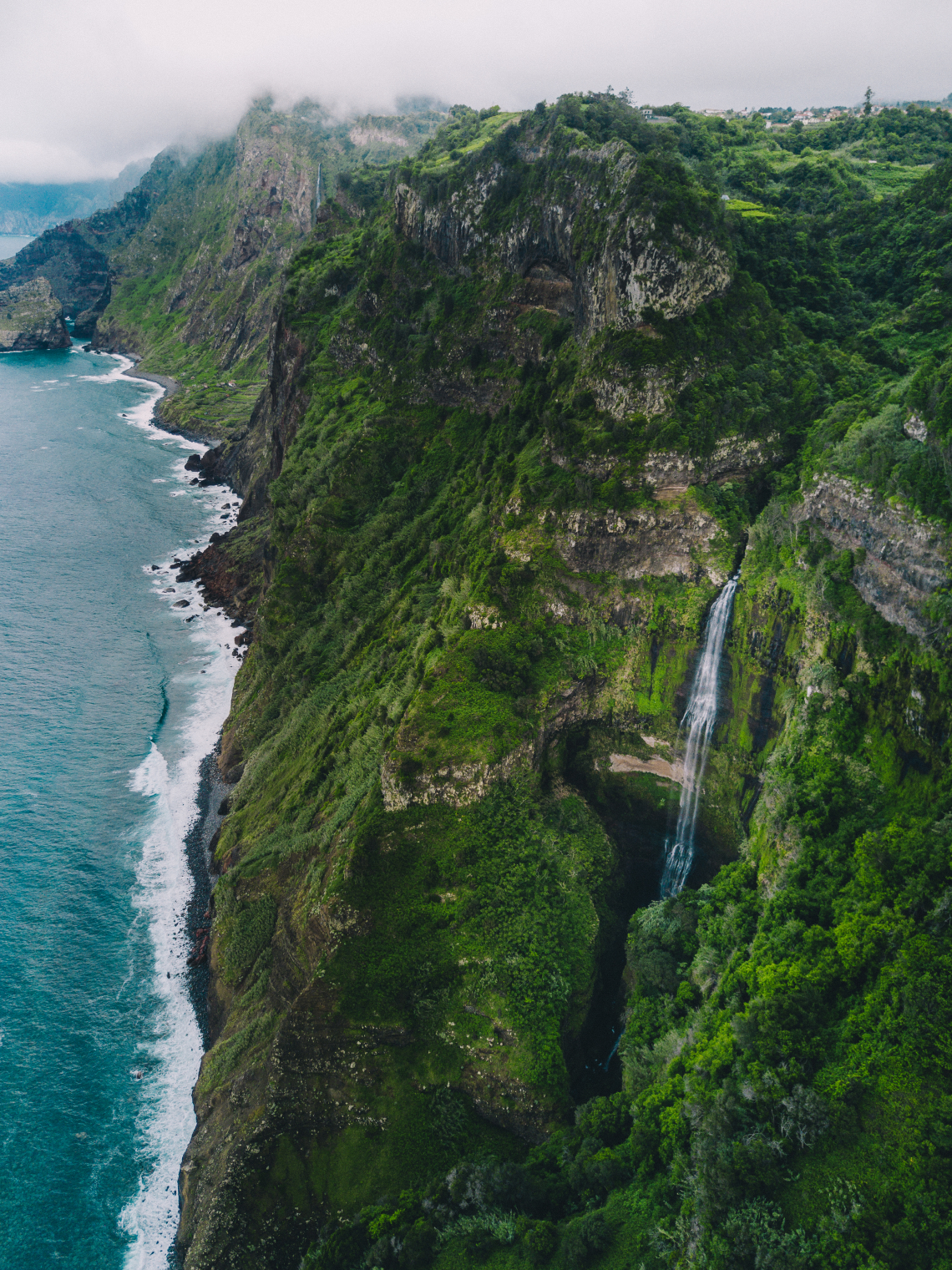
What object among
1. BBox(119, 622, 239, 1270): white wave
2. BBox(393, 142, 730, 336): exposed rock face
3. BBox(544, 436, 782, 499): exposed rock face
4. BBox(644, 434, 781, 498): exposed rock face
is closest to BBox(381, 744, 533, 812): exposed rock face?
BBox(544, 436, 782, 499): exposed rock face

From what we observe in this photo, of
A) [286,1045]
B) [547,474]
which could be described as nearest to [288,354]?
[547,474]

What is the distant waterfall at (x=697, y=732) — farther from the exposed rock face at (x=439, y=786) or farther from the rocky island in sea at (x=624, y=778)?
the exposed rock face at (x=439, y=786)

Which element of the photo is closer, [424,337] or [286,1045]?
[286,1045]

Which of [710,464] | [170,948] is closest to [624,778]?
[710,464]

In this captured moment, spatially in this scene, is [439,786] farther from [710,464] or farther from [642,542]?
[710,464]

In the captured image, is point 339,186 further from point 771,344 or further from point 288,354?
point 771,344

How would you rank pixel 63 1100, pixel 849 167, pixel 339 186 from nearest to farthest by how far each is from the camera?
pixel 63 1100 → pixel 849 167 → pixel 339 186

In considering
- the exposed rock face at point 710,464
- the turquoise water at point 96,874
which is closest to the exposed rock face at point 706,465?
the exposed rock face at point 710,464
